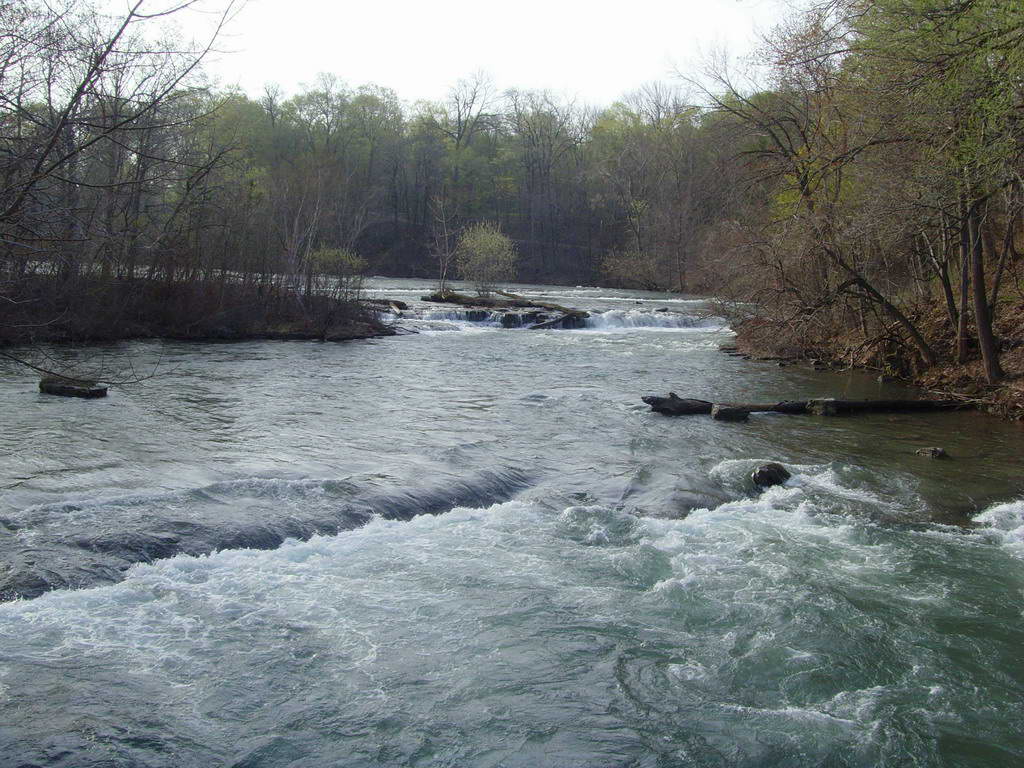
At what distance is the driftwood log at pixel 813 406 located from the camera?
48.4 feet

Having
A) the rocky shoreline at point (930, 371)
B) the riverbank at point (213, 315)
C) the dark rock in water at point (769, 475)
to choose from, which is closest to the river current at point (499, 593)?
the dark rock in water at point (769, 475)

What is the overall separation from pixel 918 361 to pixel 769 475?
1000 centimetres

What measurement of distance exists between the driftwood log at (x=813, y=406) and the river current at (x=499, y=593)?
122 centimetres

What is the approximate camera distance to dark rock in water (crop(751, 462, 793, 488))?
10.3 meters

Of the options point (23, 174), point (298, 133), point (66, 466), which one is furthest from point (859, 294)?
point (298, 133)

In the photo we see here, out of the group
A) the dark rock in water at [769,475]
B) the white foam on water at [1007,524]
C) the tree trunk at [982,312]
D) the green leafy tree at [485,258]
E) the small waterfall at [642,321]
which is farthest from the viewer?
the green leafy tree at [485,258]

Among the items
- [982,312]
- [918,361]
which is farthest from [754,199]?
[982,312]

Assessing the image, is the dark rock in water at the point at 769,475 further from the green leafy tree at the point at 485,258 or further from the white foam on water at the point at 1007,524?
the green leafy tree at the point at 485,258

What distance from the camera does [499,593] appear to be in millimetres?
6941

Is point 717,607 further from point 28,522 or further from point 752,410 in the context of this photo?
point 752,410

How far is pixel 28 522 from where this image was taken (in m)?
7.76

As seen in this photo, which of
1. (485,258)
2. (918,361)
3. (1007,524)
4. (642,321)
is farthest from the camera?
(485,258)

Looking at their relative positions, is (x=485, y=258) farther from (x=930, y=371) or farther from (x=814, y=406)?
(x=814, y=406)

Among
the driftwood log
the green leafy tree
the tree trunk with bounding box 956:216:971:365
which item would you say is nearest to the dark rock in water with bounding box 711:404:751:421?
the driftwood log
